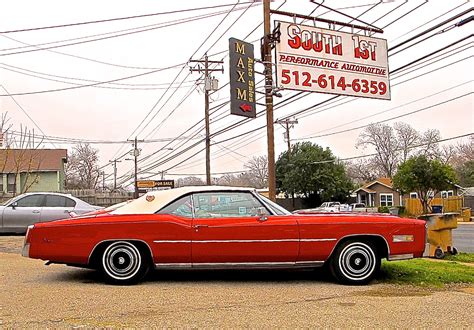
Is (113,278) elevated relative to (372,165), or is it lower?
lower

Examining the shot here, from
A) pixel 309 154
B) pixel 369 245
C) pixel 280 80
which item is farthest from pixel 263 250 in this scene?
pixel 309 154

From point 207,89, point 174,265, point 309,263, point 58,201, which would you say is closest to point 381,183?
point 207,89

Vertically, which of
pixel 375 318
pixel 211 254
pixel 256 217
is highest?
pixel 256 217

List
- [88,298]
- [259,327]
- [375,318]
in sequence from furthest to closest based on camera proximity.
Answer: [88,298] → [375,318] → [259,327]

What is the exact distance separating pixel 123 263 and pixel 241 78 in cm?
827

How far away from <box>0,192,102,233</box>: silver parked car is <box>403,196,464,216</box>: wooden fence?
34.6 metres

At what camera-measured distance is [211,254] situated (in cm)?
632

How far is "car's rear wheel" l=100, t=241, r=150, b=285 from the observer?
628cm

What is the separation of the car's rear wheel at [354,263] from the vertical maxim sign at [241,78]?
25.2ft

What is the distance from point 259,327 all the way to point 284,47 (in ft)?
30.5

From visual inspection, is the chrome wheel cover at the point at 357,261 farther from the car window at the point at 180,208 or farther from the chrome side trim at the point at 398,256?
the car window at the point at 180,208

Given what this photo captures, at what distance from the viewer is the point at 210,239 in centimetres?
633

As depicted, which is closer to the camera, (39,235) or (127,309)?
(127,309)

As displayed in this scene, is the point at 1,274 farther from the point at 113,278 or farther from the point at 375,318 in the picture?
the point at 375,318
